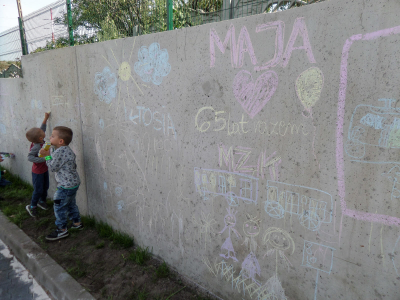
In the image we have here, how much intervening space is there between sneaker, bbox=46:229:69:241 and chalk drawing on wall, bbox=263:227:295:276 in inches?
110

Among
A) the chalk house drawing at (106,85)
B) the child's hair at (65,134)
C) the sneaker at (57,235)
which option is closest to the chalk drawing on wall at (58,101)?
the child's hair at (65,134)

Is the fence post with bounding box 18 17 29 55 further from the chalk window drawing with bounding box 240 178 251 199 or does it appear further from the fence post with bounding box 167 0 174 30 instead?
the chalk window drawing with bounding box 240 178 251 199

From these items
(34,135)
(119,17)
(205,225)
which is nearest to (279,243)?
(205,225)

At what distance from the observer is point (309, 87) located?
1823 mm

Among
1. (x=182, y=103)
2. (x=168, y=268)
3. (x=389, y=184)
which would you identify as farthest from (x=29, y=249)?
(x=389, y=184)

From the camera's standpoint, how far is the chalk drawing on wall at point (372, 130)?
5.12 feet

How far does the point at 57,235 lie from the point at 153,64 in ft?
8.59

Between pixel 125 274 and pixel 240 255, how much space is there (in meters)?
1.34

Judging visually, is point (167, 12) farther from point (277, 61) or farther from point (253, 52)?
point (277, 61)

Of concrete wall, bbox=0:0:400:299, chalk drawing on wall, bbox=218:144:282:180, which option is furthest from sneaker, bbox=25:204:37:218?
chalk drawing on wall, bbox=218:144:282:180

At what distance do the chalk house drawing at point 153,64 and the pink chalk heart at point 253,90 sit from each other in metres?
Result: 0.81

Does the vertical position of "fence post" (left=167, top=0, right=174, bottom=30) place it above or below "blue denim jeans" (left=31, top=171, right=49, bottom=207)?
above

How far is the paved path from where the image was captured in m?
2.85

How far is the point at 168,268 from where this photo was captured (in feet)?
9.77
